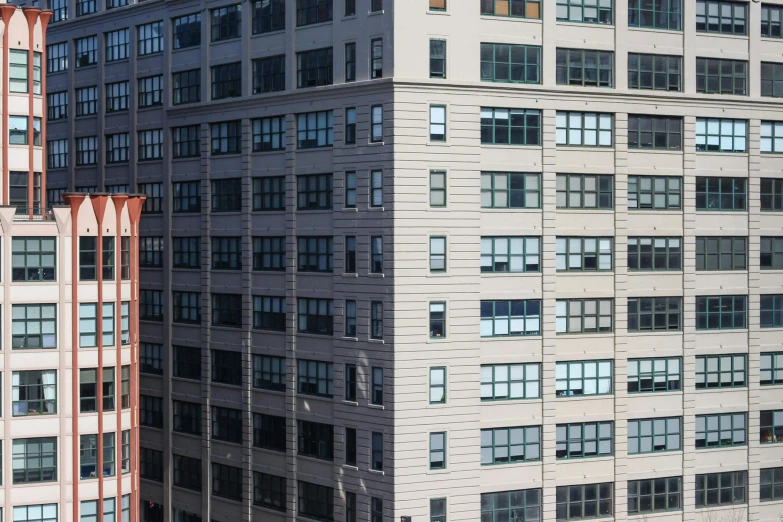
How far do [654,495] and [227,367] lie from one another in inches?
1047

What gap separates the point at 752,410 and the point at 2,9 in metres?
48.2

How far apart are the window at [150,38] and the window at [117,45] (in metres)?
1.48

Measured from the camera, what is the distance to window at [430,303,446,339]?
251 feet

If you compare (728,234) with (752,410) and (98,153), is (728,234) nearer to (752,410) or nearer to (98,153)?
(752,410)

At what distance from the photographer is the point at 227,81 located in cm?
8856

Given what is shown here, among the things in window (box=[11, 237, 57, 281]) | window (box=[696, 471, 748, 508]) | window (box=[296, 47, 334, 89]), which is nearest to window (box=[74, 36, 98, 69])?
window (box=[296, 47, 334, 89])

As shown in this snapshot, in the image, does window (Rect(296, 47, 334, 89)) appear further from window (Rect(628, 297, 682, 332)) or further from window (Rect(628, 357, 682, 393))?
window (Rect(628, 357, 682, 393))

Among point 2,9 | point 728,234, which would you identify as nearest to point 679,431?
point 728,234

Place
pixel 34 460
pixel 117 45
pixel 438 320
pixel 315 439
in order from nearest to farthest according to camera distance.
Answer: pixel 34 460, pixel 438 320, pixel 315 439, pixel 117 45

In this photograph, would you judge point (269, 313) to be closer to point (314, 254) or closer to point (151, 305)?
point (314, 254)

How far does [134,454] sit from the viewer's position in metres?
74.7

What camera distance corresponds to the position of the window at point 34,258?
2781 inches

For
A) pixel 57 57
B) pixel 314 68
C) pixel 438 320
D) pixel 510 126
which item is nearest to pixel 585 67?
pixel 510 126

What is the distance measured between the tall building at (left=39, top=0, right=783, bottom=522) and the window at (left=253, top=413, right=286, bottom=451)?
0.58 feet
